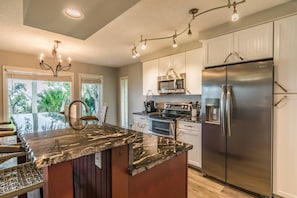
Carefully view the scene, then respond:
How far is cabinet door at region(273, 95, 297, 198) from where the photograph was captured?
201 cm

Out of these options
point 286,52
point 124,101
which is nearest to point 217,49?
point 286,52

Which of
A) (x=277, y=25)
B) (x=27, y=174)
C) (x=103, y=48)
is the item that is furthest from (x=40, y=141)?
(x=103, y=48)

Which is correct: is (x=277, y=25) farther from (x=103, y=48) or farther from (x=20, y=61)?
(x=20, y=61)

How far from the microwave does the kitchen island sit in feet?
7.02

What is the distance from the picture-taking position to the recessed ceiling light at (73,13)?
197 cm

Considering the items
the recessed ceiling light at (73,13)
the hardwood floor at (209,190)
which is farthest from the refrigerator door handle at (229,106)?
the recessed ceiling light at (73,13)

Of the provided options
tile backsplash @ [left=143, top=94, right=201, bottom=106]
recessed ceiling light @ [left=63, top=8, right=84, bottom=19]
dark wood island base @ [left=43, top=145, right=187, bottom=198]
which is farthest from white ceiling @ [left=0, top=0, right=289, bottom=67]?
dark wood island base @ [left=43, top=145, right=187, bottom=198]

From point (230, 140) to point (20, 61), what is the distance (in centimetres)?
489

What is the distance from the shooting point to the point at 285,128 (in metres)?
2.05

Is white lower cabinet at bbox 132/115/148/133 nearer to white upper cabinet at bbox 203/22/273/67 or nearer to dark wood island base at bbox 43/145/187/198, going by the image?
white upper cabinet at bbox 203/22/273/67

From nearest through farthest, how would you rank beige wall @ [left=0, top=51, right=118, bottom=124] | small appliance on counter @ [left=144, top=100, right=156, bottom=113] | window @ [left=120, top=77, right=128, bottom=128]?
beige wall @ [left=0, top=51, right=118, bottom=124], small appliance on counter @ [left=144, top=100, right=156, bottom=113], window @ [left=120, top=77, right=128, bottom=128]

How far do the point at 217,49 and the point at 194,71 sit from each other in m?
0.71

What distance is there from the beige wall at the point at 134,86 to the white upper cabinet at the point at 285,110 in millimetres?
3521

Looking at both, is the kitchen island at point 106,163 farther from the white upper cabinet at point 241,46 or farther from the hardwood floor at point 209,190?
the white upper cabinet at point 241,46
